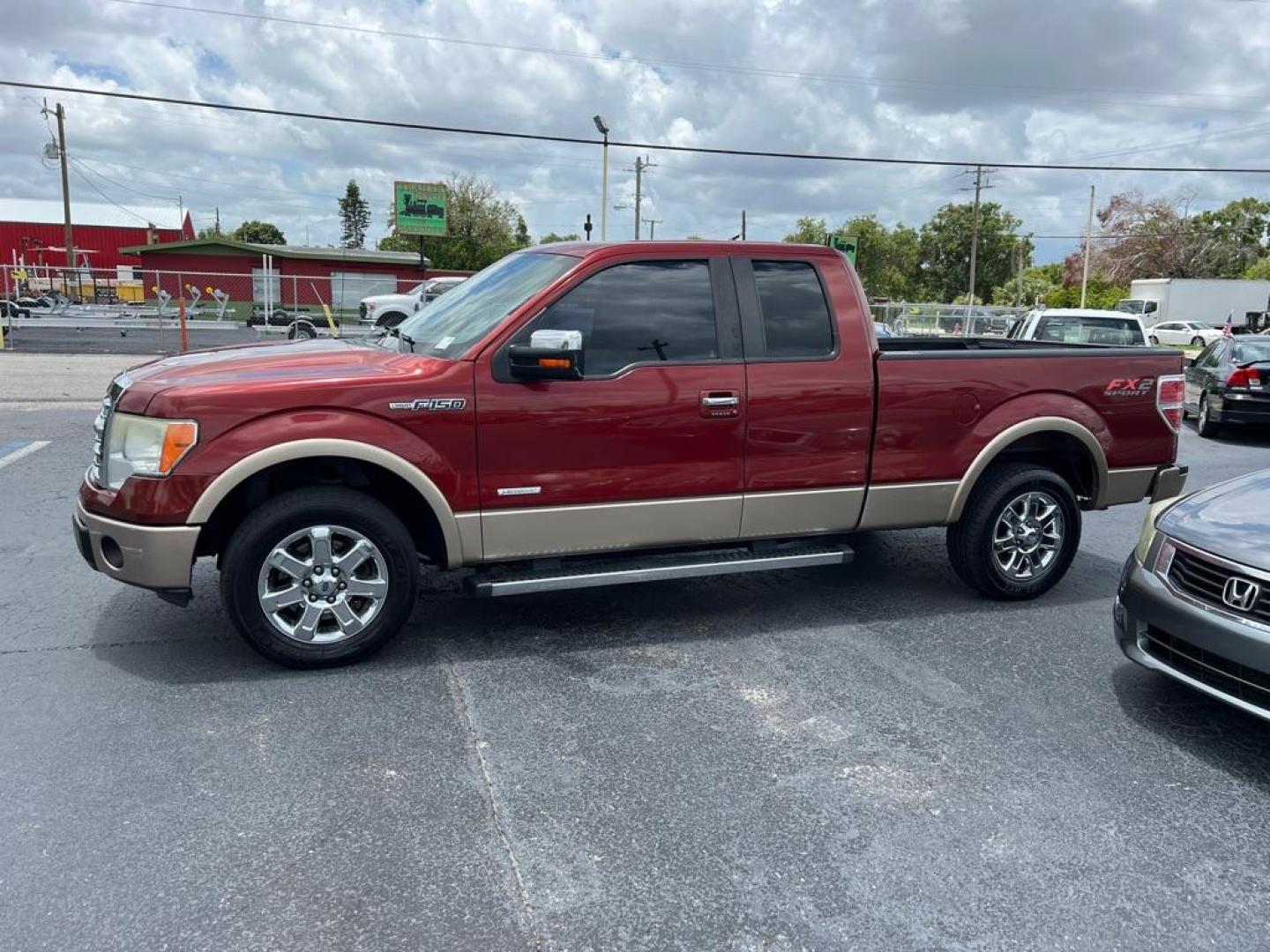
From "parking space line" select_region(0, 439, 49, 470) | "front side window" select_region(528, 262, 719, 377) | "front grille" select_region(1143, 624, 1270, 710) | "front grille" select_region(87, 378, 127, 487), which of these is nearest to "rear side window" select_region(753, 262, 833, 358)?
"front side window" select_region(528, 262, 719, 377)

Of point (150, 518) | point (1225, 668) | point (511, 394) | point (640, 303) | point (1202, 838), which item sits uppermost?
point (640, 303)

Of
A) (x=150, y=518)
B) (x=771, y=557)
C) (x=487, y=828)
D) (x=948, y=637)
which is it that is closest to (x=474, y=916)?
(x=487, y=828)

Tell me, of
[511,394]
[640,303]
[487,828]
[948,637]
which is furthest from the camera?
[948,637]

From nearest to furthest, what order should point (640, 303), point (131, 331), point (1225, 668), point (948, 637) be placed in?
point (1225, 668) < point (640, 303) < point (948, 637) < point (131, 331)

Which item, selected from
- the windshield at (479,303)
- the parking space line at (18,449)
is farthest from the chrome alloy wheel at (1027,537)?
the parking space line at (18,449)

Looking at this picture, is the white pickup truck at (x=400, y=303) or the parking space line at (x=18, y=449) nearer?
the parking space line at (x=18, y=449)

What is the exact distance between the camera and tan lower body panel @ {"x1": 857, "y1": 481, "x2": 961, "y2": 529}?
5.44 metres

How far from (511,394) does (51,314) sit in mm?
31120

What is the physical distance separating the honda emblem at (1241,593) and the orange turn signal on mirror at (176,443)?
419cm

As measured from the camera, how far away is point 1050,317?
13672 millimetres

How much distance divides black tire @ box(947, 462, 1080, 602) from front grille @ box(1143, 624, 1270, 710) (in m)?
1.46

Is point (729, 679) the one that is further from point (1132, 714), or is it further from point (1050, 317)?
point (1050, 317)

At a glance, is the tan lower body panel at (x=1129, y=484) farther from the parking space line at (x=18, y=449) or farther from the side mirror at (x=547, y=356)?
the parking space line at (x=18, y=449)

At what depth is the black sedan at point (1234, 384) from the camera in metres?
→ 13.4
